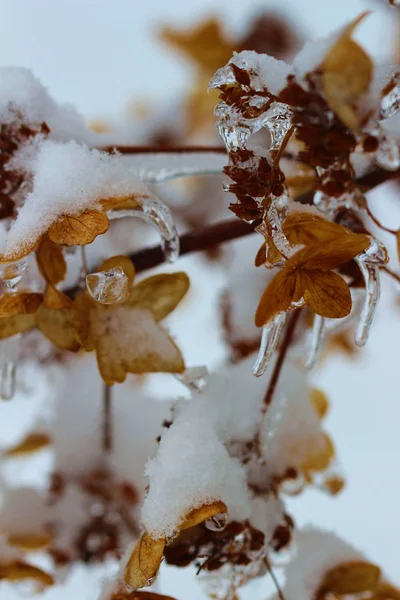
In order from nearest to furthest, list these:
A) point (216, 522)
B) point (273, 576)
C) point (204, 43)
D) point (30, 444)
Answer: point (216, 522)
point (273, 576)
point (30, 444)
point (204, 43)

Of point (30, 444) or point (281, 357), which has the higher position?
point (281, 357)

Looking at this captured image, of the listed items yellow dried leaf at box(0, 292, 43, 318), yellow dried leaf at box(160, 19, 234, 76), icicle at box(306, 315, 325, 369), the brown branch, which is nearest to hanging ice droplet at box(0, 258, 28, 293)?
yellow dried leaf at box(0, 292, 43, 318)

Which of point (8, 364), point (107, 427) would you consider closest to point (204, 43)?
point (107, 427)

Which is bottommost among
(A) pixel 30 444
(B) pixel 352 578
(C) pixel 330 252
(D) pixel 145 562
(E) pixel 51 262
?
(A) pixel 30 444

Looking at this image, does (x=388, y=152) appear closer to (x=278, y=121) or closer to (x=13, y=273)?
(x=278, y=121)

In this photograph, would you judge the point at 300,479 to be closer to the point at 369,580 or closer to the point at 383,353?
the point at 369,580
